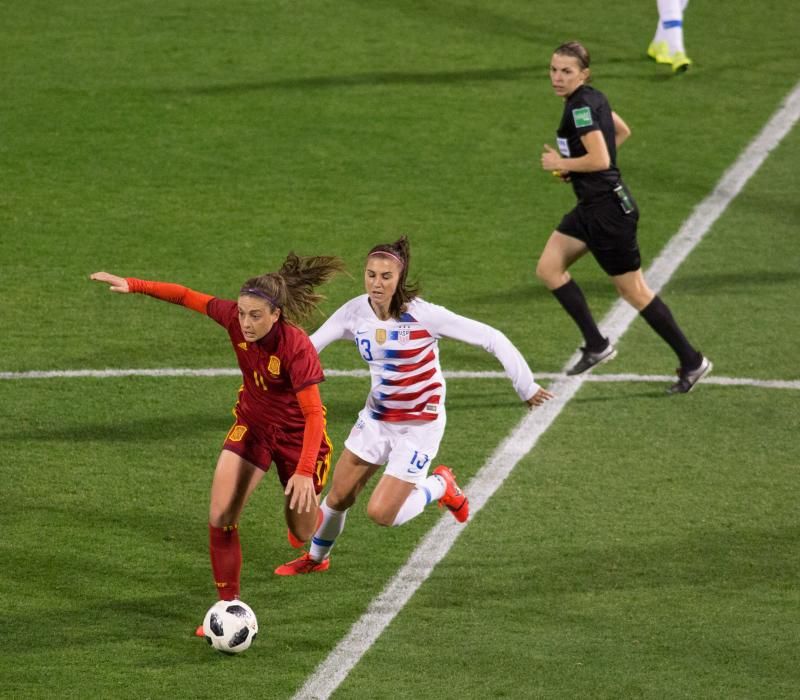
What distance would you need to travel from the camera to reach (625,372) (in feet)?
36.0

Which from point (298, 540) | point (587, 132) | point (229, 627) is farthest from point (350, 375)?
point (229, 627)

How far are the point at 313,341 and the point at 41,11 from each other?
482 inches

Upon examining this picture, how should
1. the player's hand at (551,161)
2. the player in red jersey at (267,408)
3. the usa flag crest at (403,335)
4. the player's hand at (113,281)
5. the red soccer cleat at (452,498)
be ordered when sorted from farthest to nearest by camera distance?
1. the player's hand at (551,161)
2. the red soccer cleat at (452,498)
3. the usa flag crest at (403,335)
4. the player's hand at (113,281)
5. the player in red jersey at (267,408)

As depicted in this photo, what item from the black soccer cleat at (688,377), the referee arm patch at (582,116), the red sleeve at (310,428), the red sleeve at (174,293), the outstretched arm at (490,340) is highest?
the referee arm patch at (582,116)

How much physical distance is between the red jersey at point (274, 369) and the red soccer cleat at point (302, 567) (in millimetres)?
803

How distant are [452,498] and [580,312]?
8.46 ft

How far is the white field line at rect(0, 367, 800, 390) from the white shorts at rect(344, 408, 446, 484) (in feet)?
8.78

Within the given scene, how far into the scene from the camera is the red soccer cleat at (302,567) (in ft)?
26.6

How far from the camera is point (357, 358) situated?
36.5 feet

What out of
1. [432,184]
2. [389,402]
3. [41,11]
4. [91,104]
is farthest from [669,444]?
[41,11]

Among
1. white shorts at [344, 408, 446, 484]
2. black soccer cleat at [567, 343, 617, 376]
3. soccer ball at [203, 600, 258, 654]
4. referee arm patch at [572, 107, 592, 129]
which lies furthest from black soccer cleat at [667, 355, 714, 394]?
soccer ball at [203, 600, 258, 654]

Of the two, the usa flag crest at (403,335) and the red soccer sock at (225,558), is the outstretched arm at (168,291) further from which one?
the red soccer sock at (225,558)

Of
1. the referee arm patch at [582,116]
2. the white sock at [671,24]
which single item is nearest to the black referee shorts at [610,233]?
the referee arm patch at [582,116]

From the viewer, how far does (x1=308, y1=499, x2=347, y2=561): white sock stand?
803 cm
